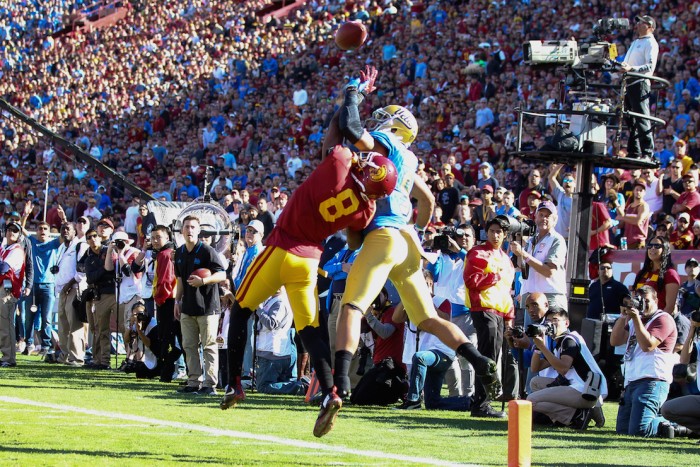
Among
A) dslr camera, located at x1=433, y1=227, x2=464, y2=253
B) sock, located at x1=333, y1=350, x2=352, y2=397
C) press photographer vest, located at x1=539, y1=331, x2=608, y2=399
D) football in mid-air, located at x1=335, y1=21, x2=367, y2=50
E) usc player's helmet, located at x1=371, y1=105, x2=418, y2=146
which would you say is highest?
football in mid-air, located at x1=335, y1=21, x2=367, y2=50

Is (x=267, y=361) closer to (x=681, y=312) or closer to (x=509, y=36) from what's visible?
(x=681, y=312)

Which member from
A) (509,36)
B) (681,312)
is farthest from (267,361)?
(509,36)

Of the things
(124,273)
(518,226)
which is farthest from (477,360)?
(124,273)

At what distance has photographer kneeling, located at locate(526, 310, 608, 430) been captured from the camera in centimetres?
1008

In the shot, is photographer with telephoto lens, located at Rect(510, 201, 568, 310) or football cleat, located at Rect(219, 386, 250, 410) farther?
photographer with telephoto lens, located at Rect(510, 201, 568, 310)

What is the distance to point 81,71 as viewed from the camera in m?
36.8

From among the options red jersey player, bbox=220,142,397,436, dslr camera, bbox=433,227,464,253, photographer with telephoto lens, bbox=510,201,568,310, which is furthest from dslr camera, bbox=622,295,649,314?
red jersey player, bbox=220,142,397,436

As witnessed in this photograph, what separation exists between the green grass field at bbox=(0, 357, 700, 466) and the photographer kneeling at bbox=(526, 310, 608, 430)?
18cm

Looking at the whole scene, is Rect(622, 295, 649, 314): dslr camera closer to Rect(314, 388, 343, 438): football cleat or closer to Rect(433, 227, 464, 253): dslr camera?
Rect(433, 227, 464, 253): dslr camera

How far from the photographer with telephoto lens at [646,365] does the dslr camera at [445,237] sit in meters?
2.16

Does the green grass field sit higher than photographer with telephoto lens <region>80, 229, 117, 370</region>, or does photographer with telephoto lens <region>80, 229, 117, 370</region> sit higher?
photographer with telephoto lens <region>80, 229, 117, 370</region>

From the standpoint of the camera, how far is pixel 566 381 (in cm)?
1025

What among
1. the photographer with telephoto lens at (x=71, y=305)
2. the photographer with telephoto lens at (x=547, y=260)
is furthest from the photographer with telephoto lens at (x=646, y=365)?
the photographer with telephoto lens at (x=71, y=305)

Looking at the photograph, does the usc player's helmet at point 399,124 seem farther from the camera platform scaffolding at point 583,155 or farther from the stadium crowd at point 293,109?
the camera platform scaffolding at point 583,155
